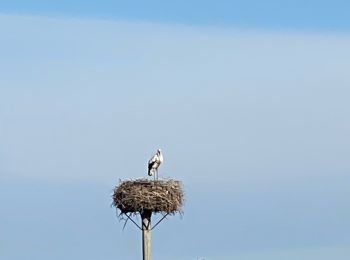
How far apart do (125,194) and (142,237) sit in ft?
8.88

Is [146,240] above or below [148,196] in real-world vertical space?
below

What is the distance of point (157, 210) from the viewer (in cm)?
4172

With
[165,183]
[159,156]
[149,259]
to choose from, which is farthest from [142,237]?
[159,156]

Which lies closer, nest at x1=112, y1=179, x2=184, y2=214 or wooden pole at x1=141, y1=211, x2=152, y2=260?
wooden pole at x1=141, y1=211, x2=152, y2=260

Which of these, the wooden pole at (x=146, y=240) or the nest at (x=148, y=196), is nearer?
the wooden pole at (x=146, y=240)

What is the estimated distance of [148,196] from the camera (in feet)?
138

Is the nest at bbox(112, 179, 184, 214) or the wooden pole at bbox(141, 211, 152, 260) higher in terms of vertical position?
the nest at bbox(112, 179, 184, 214)

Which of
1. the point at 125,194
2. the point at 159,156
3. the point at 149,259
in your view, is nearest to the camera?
the point at 149,259

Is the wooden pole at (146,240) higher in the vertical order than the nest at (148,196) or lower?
lower

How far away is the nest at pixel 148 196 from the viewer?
4178cm

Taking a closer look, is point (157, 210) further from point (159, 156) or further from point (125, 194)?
point (159, 156)

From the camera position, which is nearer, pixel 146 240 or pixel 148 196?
pixel 146 240

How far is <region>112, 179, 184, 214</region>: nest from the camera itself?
4178 centimetres

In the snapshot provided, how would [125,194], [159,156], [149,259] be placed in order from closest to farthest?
[149,259]
[125,194]
[159,156]
